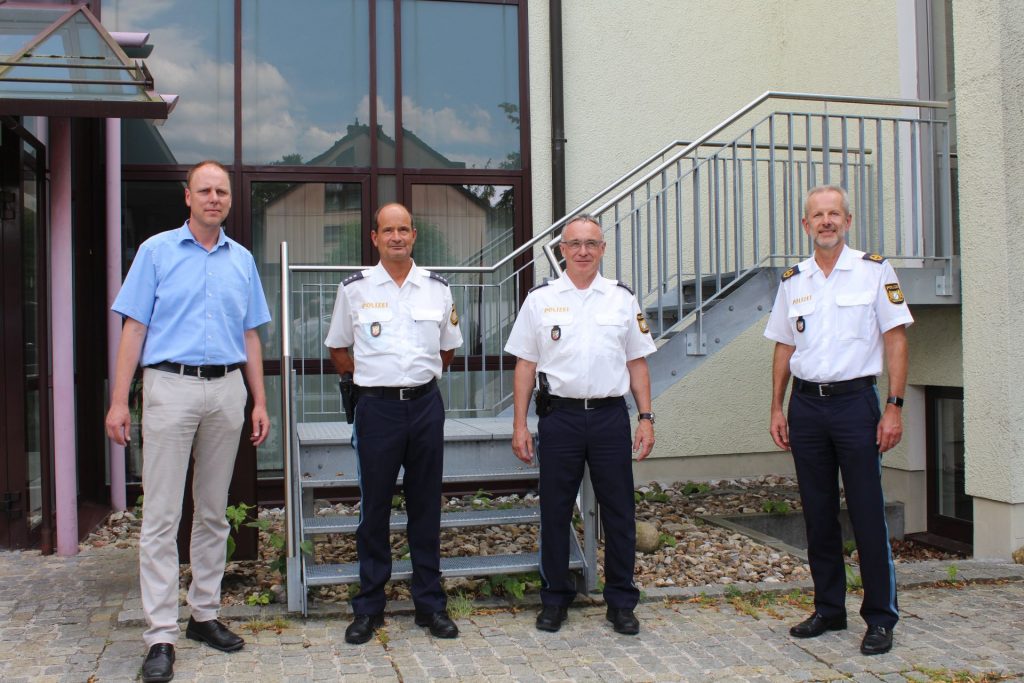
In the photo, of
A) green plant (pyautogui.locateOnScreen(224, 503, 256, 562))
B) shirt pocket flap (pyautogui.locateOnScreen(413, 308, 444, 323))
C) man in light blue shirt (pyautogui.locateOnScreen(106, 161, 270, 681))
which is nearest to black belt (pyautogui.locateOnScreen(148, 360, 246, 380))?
man in light blue shirt (pyautogui.locateOnScreen(106, 161, 270, 681))

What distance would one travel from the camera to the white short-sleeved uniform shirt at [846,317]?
362cm

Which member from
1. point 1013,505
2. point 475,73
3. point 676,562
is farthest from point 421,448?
point 475,73

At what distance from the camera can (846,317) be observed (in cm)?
365

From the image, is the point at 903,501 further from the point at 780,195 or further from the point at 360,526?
the point at 360,526

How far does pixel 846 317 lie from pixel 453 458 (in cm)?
193

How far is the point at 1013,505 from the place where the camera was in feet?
16.3

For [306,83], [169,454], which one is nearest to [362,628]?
[169,454]

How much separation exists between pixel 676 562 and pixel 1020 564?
1.75 metres

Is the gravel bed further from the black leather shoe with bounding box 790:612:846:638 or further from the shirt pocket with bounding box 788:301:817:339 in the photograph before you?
the shirt pocket with bounding box 788:301:817:339

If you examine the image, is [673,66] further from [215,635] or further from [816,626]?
[215,635]

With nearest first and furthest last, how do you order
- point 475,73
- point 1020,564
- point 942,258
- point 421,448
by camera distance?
point 421,448
point 1020,564
point 942,258
point 475,73

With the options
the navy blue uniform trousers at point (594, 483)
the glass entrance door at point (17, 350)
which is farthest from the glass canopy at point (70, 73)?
the navy blue uniform trousers at point (594, 483)

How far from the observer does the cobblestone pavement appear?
3354mm

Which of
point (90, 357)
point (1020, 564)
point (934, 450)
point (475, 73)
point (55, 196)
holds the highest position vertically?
point (475, 73)
